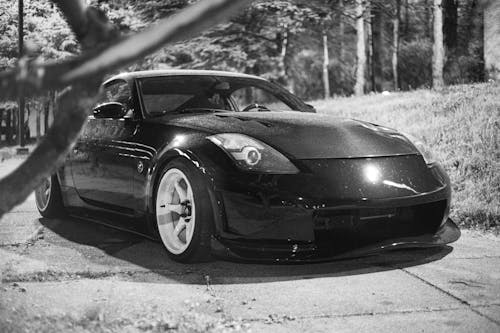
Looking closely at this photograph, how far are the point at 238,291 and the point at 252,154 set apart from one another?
2.78 ft

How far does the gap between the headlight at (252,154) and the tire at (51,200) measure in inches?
93.8

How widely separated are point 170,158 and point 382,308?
1.77 metres

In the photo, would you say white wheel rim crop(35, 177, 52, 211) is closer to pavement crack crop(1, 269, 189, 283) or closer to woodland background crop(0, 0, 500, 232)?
pavement crack crop(1, 269, 189, 283)

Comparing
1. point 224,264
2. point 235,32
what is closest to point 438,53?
point 235,32

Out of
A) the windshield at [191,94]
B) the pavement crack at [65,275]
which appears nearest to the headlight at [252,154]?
the pavement crack at [65,275]

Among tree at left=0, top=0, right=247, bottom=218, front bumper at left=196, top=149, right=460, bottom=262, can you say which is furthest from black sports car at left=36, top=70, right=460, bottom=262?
tree at left=0, top=0, right=247, bottom=218

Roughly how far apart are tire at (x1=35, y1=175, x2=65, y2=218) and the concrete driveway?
0.89m

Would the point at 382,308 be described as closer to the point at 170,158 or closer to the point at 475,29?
the point at 170,158

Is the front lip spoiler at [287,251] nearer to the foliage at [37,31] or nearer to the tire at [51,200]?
the tire at [51,200]

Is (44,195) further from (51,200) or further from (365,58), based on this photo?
(365,58)

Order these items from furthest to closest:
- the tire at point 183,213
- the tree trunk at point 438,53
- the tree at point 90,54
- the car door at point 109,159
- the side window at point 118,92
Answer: the tree trunk at point 438,53, the side window at point 118,92, the car door at point 109,159, the tire at point 183,213, the tree at point 90,54

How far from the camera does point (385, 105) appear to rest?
39.3 feet

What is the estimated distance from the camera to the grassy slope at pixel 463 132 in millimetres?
6496

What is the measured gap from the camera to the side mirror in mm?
5117
